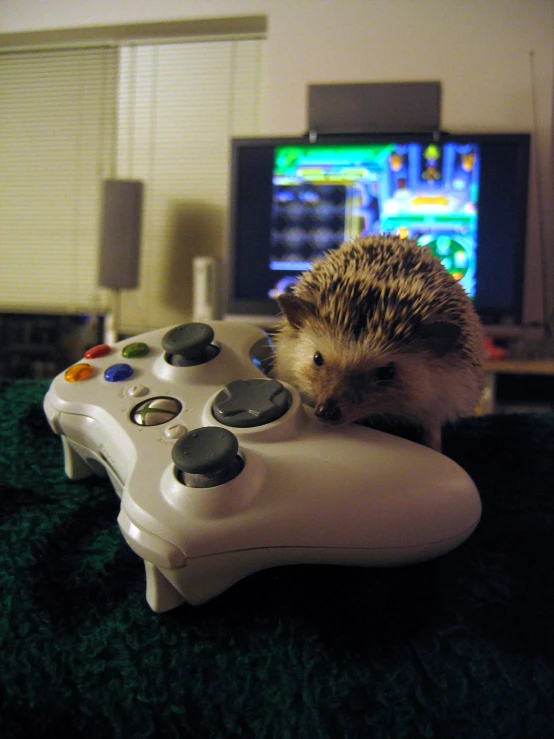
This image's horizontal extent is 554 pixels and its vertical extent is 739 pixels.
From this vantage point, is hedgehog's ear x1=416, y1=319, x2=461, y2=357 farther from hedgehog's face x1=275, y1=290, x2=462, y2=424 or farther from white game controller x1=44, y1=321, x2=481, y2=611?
white game controller x1=44, y1=321, x2=481, y2=611

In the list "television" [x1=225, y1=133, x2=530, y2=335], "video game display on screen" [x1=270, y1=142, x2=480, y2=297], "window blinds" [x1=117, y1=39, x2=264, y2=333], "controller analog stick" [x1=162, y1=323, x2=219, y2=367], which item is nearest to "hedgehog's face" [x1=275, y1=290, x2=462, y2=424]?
"controller analog stick" [x1=162, y1=323, x2=219, y2=367]

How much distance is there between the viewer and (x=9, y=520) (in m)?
0.48

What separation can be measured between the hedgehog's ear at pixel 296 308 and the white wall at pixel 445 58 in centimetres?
190

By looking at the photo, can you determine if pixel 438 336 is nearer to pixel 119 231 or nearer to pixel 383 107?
pixel 383 107

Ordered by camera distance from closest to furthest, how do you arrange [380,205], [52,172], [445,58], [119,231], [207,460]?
[207,460], [380,205], [445,58], [119,231], [52,172]

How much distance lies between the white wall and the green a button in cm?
208

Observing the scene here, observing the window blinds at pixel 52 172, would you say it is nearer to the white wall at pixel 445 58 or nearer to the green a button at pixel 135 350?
the white wall at pixel 445 58

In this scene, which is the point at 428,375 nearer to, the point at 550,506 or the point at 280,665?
the point at 550,506

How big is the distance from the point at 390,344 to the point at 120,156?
2844 mm

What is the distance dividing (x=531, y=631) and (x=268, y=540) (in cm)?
19

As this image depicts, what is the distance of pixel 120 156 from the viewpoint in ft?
9.87

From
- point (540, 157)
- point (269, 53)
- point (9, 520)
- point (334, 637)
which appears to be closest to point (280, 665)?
point (334, 637)

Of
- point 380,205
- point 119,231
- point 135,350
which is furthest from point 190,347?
point 119,231

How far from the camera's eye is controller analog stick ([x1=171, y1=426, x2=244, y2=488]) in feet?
1.15
